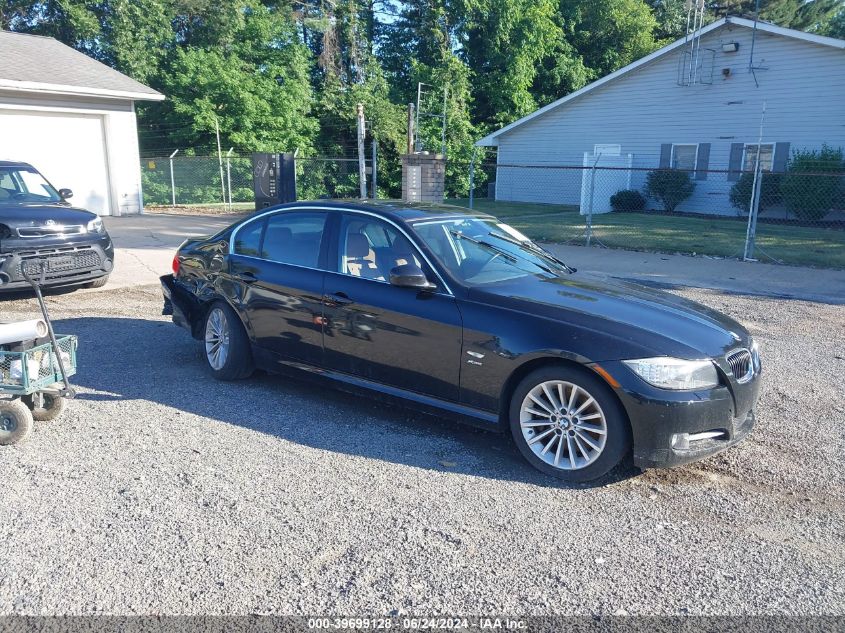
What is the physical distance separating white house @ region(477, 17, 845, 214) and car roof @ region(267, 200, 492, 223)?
49.1 feet

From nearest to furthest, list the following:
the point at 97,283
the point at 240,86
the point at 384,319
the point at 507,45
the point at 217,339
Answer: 1. the point at 384,319
2. the point at 217,339
3. the point at 97,283
4. the point at 240,86
5. the point at 507,45

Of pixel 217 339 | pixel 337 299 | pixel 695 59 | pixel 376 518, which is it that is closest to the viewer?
pixel 376 518

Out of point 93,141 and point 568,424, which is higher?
point 93,141

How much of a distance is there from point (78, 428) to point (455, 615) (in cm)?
327

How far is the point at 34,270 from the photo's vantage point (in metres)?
8.88

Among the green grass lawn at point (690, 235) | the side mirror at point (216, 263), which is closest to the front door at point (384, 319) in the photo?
the side mirror at point (216, 263)

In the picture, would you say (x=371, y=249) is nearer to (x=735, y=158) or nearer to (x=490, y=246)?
(x=490, y=246)

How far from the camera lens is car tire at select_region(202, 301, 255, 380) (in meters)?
5.82

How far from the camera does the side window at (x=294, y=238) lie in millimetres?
5480

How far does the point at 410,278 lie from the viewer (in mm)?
4688

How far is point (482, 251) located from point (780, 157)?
1954 cm

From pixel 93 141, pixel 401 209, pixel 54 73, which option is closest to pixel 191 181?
pixel 93 141

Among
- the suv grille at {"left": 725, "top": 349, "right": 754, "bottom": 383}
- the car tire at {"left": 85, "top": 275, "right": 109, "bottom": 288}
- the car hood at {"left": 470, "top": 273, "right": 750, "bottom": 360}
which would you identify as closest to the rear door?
the car hood at {"left": 470, "top": 273, "right": 750, "bottom": 360}

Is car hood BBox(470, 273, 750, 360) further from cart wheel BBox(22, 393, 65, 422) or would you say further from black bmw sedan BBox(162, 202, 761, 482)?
cart wheel BBox(22, 393, 65, 422)
